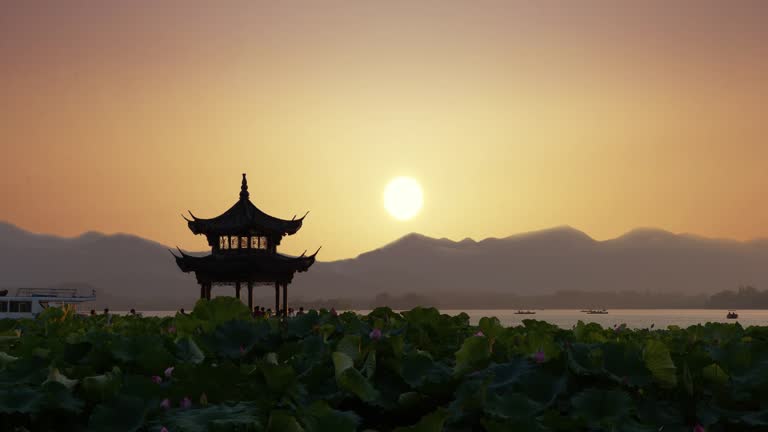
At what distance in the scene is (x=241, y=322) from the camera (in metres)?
4.07

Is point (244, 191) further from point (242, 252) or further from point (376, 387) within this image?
point (376, 387)

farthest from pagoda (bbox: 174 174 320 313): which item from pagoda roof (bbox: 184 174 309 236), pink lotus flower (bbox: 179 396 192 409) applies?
pink lotus flower (bbox: 179 396 192 409)

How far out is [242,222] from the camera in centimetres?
3859

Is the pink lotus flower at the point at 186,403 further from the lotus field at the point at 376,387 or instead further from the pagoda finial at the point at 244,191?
the pagoda finial at the point at 244,191

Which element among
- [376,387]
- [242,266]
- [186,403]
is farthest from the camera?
[242,266]

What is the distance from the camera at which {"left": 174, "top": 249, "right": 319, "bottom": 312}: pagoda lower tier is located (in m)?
38.0

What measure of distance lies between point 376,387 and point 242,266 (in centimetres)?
3546

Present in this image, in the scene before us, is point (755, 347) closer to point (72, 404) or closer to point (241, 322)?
point (241, 322)

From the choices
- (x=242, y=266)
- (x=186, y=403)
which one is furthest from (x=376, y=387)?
(x=242, y=266)

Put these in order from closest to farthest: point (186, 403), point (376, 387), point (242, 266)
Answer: point (186, 403) → point (376, 387) → point (242, 266)

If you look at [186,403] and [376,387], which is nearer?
[186,403]

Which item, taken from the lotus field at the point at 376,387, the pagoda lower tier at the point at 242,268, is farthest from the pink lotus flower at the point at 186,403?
the pagoda lower tier at the point at 242,268

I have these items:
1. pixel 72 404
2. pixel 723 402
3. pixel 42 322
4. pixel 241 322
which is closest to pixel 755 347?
pixel 723 402

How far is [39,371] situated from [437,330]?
2560mm
